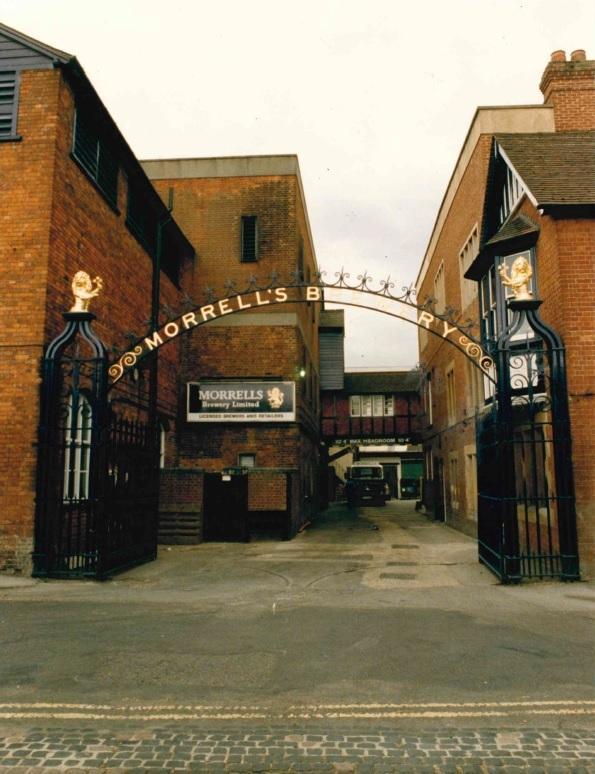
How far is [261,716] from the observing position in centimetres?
459

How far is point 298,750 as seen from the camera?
4031mm

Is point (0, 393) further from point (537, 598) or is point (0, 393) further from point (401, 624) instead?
point (537, 598)

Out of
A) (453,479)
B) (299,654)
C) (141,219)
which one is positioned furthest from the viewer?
(453,479)

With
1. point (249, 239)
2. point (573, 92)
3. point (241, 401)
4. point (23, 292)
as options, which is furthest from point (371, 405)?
point (23, 292)

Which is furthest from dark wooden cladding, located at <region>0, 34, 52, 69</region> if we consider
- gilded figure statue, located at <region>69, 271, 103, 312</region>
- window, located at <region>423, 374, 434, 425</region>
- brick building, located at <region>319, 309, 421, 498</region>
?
brick building, located at <region>319, 309, 421, 498</region>

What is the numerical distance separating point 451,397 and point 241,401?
8102mm

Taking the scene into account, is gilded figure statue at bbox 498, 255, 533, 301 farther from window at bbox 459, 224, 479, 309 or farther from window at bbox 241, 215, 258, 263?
window at bbox 241, 215, 258, 263

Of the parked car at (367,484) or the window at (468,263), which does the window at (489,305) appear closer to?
the window at (468,263)

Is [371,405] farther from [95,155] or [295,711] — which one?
[295,711]

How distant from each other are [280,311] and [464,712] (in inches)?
637

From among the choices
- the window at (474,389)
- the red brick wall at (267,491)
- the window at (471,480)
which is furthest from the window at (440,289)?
the red brick wall at (267,491)

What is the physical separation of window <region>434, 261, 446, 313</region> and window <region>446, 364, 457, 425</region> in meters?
2.91

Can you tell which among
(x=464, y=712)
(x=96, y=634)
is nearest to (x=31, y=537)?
(x=96, y=634)

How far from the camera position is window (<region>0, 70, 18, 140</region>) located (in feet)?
35.7
